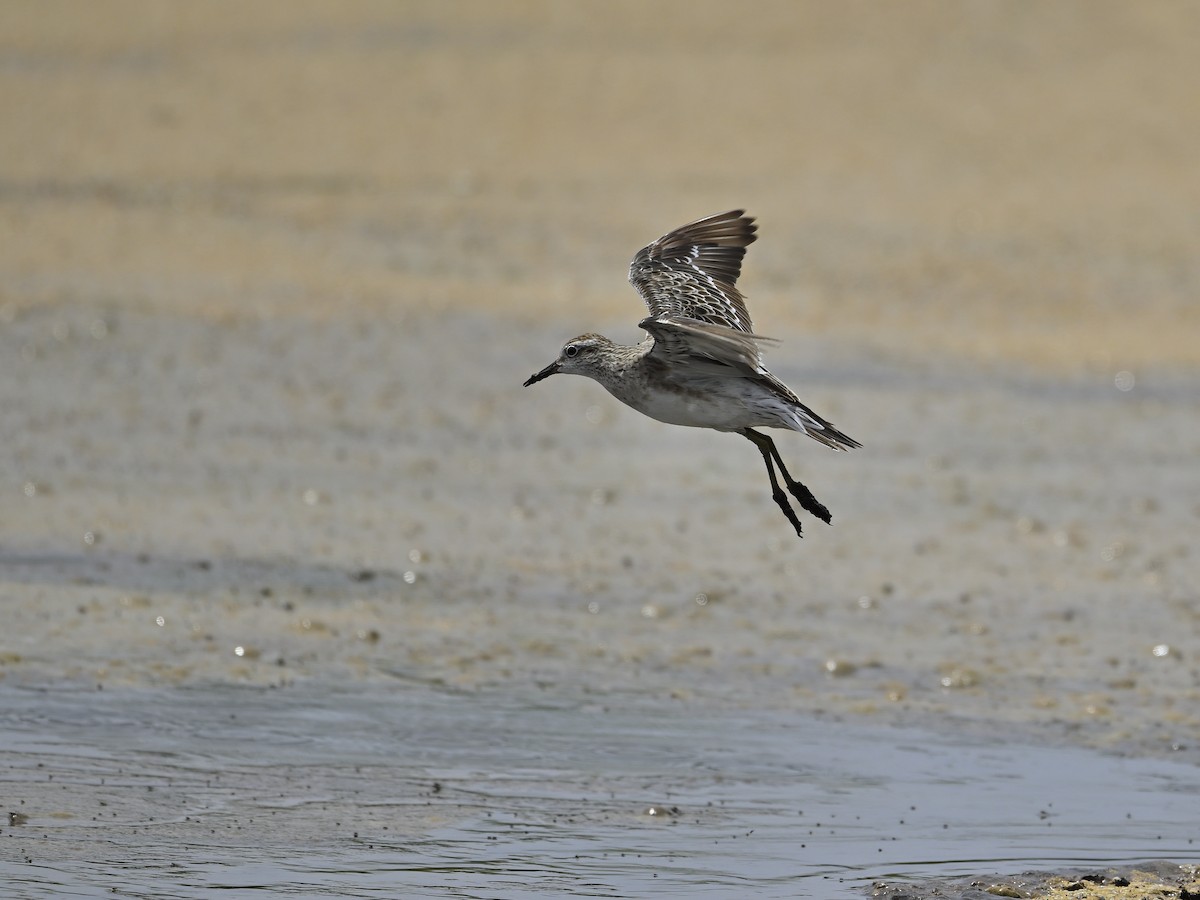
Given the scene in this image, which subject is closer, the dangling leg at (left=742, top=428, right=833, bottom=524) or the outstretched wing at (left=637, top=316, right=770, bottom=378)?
the outstretched wing at (left=637, top=316, right=770, bottom=378)

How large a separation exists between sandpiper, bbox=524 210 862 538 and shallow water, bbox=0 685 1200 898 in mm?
1319

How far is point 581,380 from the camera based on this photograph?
20109 millimetres

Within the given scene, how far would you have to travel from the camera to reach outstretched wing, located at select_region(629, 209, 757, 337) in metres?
9.98

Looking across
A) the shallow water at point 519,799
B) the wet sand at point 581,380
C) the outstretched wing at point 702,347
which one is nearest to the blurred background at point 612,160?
the wet sand at point 581,380

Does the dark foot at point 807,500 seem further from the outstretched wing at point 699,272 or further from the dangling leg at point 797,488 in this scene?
the outstretched wing at point 699,272

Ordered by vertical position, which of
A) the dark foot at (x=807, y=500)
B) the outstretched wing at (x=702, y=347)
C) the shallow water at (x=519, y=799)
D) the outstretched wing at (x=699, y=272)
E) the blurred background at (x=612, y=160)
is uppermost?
the blurred background at (x=612, y=160)

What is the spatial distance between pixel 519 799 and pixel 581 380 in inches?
444

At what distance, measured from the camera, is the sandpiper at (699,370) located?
8.81 m

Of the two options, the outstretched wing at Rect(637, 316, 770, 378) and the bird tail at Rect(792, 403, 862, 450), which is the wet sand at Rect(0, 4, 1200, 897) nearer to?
the bird tail at Rect(792, 403, 862, 450)

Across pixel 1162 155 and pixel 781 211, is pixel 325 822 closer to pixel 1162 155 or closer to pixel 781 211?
pixel 781 211

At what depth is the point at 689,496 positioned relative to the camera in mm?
15492

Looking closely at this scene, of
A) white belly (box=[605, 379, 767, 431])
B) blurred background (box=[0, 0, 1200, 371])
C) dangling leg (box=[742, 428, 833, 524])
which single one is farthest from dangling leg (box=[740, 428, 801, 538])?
blurred background (box=[0, 0, 1200, 371])

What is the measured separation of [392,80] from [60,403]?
60.0 ft

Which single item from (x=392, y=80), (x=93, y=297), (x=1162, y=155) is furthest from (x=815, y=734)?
(x=392, y=80)
